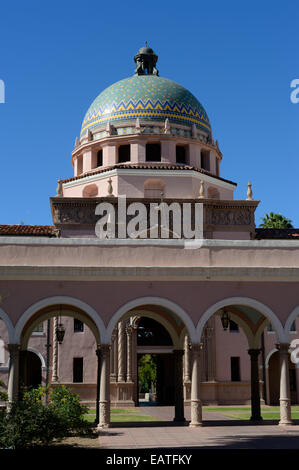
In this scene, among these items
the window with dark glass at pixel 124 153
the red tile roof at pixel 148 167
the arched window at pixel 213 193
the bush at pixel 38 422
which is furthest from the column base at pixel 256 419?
the window with dark glass at pixel 124 153

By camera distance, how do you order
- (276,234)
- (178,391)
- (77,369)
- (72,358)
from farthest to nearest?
(276,234) → (77,369) → (72,358) → (178,391)

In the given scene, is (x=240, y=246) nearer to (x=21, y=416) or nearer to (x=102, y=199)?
(x=21, y=416)

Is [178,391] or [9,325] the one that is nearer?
[9,325]

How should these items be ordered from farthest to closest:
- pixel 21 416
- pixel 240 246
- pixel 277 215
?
pixel 277 215, pixel 240 246, pixel 21 416

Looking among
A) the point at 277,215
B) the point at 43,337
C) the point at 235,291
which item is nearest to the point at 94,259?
the point at 235,291

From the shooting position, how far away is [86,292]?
1936 centimetres

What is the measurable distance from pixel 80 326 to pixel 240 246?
13853 mm

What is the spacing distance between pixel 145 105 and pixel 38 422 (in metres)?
25.6

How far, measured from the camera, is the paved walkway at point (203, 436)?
14.4m

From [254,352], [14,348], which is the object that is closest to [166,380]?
[254,352]

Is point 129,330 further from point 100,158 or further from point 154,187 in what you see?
point 100,158

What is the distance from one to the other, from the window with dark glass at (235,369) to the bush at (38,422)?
1656cm
